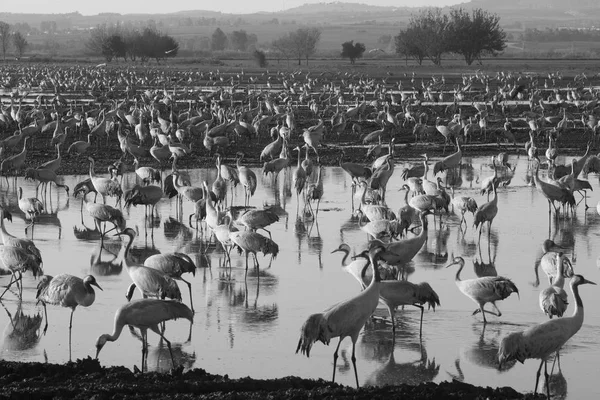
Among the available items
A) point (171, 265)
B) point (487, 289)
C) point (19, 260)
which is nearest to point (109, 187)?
Answer: point (19, 260)

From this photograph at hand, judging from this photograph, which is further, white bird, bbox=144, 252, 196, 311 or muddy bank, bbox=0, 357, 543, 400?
white bird, bbox=144, 252, 196, 311

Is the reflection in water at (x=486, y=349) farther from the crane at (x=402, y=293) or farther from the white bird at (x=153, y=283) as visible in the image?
the white bird at (x=153, y=283)

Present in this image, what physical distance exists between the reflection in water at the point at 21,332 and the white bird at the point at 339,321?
9.54 feet

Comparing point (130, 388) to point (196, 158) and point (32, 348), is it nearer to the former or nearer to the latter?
point (32, 348)

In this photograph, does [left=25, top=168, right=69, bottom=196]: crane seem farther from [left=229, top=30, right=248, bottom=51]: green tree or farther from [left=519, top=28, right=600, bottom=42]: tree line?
[left=519, top=28, right=600, bottom=42]: tree line

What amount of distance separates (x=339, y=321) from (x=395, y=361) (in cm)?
95

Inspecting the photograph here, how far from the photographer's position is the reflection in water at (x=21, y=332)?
Result: 1009cm

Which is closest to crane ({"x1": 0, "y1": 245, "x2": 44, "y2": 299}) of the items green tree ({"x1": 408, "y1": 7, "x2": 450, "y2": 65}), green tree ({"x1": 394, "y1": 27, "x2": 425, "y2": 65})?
green tree ({"x1": 408, "y1": 7, "x2": 450, "y2": 65})

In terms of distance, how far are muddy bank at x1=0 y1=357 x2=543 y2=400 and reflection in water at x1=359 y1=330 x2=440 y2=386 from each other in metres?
0.91

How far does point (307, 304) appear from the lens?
11.6 m

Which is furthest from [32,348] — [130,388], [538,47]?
[538,47]

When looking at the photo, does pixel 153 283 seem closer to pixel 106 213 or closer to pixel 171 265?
pixel 171 265

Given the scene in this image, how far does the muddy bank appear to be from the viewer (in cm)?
788

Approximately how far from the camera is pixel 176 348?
32.9ft
